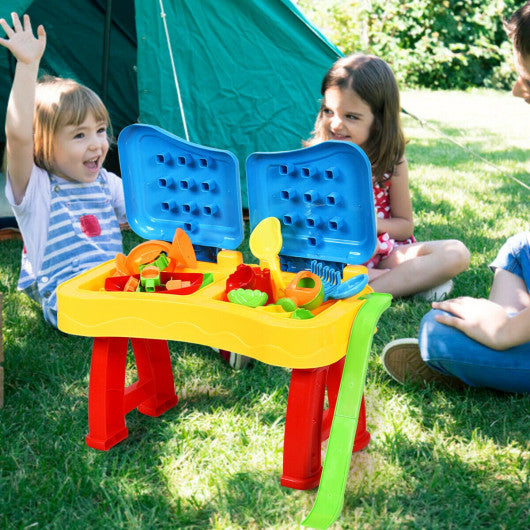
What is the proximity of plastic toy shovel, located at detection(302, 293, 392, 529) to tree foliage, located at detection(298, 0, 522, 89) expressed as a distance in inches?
260

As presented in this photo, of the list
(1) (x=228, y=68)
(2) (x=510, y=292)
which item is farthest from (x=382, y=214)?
(1) (x=228, y=68)

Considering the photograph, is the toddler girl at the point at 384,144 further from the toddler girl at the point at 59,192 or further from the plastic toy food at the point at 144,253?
the plastic toy food at the point at 144,253

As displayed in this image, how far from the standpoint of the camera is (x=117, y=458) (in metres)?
1.19

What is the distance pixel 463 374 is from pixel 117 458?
2.16 feet

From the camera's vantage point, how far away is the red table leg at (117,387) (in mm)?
1183

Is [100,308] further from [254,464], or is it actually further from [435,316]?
[435,316]

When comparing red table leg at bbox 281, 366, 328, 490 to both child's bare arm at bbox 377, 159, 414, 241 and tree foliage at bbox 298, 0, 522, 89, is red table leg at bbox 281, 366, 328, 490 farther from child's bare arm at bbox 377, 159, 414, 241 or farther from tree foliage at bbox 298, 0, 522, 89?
tree foliage at bbox 298, 0, 522, 89

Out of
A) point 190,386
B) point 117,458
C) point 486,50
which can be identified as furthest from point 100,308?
point 486,50

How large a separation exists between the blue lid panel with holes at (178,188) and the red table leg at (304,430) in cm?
32

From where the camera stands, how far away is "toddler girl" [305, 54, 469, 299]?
184 cm

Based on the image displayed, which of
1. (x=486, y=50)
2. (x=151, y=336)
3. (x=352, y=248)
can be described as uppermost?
(x=352, y=248)

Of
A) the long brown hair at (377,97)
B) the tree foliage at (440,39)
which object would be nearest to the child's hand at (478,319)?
the long brown hair at (377,97)

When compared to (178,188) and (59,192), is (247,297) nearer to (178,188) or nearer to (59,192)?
(178,188)

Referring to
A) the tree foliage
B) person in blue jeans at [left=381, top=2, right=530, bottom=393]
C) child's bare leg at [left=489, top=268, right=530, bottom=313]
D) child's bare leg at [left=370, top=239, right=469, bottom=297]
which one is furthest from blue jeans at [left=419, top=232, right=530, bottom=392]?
the tree foliage
